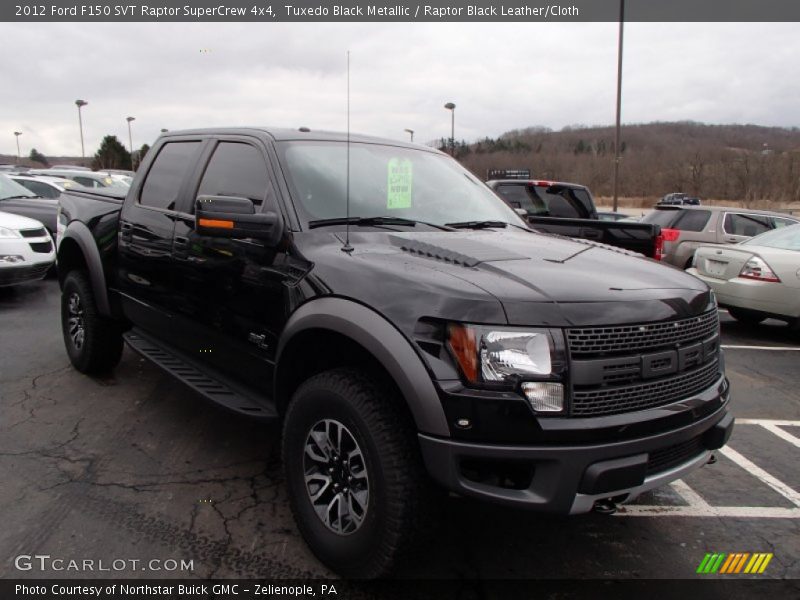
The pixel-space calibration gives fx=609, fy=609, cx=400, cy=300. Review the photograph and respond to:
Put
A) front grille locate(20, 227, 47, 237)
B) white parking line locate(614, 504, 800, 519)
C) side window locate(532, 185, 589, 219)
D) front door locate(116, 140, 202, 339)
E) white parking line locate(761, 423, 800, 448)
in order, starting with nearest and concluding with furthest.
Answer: white parking line locate(614, 504, 800, 519) < front door locate(116, 140, 202, 339) < white parking line locate(761, 423, 800, 448) < front grille locate(20, 227, 47, 237) < side window locate(532, 185, 589, 219)

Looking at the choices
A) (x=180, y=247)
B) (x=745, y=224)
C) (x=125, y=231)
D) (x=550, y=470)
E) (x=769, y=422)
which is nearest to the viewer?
(x=550, y=470)

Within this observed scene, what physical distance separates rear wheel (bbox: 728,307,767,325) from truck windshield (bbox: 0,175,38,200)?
37.2 feet

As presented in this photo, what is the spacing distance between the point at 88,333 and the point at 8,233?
4.34 metres

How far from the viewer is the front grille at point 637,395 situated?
2.18 metres

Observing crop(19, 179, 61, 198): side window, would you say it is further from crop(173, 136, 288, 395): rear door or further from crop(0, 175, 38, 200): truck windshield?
crop(173, 136, 288, 395): rear door

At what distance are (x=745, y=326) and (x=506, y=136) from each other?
77.9m

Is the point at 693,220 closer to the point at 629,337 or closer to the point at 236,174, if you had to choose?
the point at 236,174

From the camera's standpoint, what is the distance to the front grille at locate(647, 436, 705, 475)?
2344 millimetres

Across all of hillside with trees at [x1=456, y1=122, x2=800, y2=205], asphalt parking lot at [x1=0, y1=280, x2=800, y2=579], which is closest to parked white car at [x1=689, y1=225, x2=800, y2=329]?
asphalt parking lot at [x1=0, y1=280, x2=800, y2=579]

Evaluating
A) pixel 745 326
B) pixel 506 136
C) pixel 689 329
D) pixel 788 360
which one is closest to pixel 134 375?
pixel 689 329

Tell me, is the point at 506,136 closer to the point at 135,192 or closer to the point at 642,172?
the point at 642,172

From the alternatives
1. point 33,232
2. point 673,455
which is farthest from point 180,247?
point 33,232

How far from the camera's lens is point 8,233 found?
8.05m

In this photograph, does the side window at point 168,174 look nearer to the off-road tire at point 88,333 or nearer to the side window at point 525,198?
the off-road tire at point 88,333
